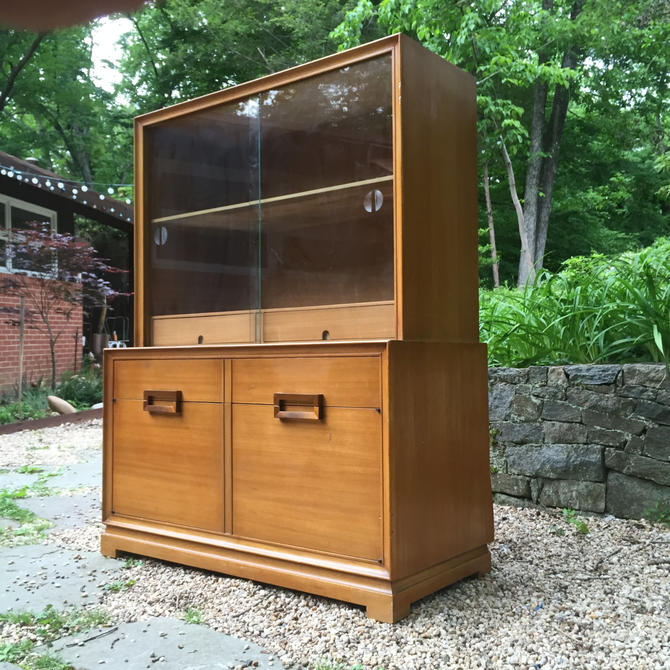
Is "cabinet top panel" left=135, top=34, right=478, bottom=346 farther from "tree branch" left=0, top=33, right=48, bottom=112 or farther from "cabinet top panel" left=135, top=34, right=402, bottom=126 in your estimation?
"tree branch" left=0, top=33, right=48, bottom=112

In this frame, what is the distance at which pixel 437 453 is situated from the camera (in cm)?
234

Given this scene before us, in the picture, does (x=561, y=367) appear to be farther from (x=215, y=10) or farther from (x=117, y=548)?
(x=215, y=10)

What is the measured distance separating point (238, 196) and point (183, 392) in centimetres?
85

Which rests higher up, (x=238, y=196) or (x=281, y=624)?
(x=238, y=196)

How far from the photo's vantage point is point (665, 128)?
11.8 metres

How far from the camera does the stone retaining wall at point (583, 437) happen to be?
9.85 ft

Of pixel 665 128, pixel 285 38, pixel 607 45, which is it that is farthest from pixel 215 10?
pixel 665 128

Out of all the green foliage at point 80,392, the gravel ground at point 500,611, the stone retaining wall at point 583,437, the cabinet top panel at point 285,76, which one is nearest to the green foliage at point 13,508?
the gravel ground at point 500,611

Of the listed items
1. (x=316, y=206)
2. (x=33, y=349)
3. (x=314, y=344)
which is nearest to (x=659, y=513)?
(x=314, y=344)

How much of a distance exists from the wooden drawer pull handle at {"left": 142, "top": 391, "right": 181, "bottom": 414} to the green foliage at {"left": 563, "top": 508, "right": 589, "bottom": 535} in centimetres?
180

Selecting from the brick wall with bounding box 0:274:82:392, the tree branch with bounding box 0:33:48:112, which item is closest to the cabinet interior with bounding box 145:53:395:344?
the brick wall with bounding box 0:274:82:392

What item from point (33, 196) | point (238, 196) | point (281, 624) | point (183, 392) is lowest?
point (281, 624)

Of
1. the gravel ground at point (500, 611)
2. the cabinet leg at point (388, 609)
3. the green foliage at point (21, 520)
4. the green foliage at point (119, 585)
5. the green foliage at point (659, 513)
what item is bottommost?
the green foliage at point (21, 520)

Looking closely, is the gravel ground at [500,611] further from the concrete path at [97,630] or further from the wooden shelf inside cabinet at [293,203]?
the wooden shelf inside cabinet at [293,203]
